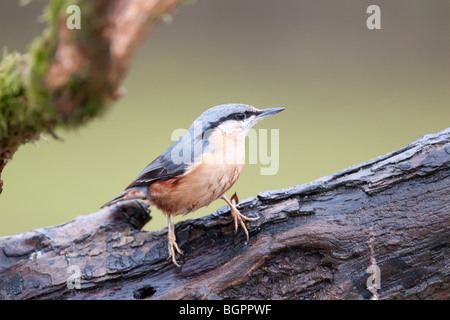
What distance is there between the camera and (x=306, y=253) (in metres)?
1.57

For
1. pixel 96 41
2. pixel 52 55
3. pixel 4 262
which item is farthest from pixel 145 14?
pixel 4 262

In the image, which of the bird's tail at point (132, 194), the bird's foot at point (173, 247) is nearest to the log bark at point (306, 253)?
the bird's foot at point (173, 247)

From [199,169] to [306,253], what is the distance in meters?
0.48

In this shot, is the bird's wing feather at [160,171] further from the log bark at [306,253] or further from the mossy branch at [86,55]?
the mossy branch at [86,55]

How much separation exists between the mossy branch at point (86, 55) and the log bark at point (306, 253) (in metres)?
0.77

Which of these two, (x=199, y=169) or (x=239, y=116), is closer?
(x=199, y=169)

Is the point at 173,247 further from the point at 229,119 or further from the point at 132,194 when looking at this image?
the point at 229,119

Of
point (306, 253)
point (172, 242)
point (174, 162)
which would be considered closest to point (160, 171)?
point (174, 162)

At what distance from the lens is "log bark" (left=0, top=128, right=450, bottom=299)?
1.53m

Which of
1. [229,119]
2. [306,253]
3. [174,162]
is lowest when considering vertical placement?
[306,253]

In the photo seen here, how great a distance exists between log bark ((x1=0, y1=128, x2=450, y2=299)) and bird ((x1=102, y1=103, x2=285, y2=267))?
0.32 feet
